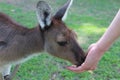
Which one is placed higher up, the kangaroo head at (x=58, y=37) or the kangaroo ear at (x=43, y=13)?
the kangaroo ear at (x=43, y=13)

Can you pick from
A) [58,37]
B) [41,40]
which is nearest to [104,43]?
[58,37]

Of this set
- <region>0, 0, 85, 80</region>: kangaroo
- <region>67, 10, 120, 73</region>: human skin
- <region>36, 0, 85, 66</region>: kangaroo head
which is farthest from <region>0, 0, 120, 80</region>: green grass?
<region>67, 10, 120, 73</region>: human skin

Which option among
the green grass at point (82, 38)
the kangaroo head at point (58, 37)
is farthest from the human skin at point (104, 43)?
the green grass at point (82, 38)

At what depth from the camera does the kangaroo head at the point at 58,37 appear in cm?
303

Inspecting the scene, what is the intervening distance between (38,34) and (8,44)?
339 mm

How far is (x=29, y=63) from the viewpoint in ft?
16.0

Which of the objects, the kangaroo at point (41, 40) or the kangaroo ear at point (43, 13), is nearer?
the kangaroo ear at point (43, 13)

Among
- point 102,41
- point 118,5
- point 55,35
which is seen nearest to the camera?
point 102,41

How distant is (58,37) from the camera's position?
3.17 m

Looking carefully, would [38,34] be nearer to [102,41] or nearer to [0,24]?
[0,24]

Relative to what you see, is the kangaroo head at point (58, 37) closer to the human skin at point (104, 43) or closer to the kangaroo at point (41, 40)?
the kangaroo at point (41, 40)

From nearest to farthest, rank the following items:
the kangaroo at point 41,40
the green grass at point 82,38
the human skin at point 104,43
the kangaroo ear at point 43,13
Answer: the human skin at point 104,43, the kangaroo ear at point 43,13, the kangaroo at point 41,40, the green grass at point 82,38

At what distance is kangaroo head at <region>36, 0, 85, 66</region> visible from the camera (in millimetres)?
3031

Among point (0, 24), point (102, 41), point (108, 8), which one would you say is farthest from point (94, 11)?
point (102, 41)
